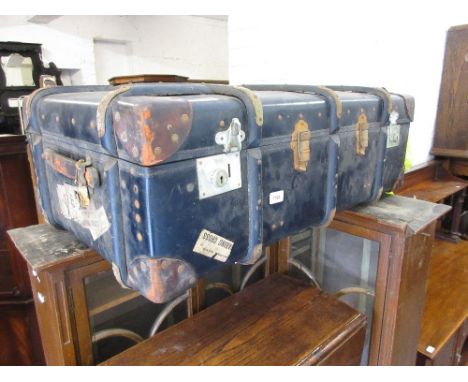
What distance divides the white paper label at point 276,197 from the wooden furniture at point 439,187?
5.40ft

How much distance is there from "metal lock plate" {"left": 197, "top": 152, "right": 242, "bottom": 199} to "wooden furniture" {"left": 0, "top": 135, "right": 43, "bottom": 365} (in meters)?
1.65

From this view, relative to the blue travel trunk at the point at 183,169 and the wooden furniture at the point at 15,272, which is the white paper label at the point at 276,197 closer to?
the blue travel trunk at the point at 183,169

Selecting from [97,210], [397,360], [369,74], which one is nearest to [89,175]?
[97,210]

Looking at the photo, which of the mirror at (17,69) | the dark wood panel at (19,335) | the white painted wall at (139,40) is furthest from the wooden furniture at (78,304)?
the white painted wall at (139,40)

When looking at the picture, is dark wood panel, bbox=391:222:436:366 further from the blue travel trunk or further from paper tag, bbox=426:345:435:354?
the blue travel trunk

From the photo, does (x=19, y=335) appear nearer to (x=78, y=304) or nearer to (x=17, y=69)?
(x=78, y=304)

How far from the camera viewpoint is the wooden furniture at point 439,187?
7.47 feet

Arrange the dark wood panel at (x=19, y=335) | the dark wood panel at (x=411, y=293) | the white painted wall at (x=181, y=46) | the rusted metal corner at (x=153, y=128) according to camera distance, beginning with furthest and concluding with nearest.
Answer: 1. the white painted wall at (x=181, y=46)
2. the dark wood panel at (x=19, y=335)
3. the dark wood panel at (x=411, y=293)
4. the rusted metal corner at (x=153, y=128)

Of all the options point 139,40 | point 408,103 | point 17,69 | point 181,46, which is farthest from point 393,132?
point 181,46

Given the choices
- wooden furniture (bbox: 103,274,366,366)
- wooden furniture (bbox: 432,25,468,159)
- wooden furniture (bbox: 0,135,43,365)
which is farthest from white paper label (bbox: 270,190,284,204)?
wooden furniture (bbox: 432,25,468,159)

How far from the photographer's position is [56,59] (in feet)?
12.7

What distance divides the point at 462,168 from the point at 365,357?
1.85 m

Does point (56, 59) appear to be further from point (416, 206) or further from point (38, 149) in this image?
point (416, 206)

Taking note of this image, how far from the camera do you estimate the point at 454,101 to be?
2.40 metres
